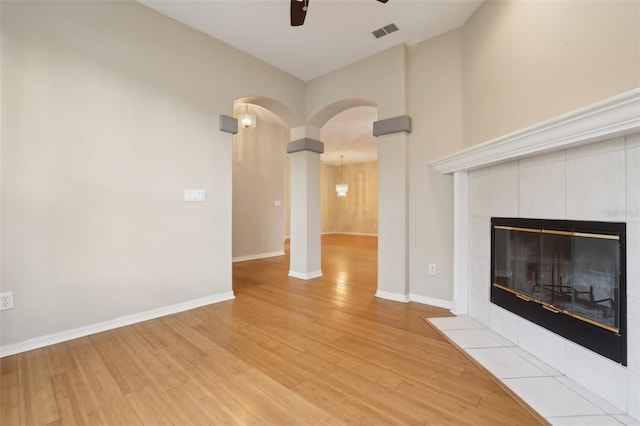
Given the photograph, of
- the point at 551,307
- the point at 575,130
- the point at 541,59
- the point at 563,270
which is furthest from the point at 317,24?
the point at 551,307

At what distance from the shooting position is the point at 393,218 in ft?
10.3

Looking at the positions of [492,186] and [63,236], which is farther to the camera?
[492,186]

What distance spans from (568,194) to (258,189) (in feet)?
16.8

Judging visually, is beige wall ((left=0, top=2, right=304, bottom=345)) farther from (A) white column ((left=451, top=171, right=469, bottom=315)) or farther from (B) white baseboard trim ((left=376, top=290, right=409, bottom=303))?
(A) white column ((left=451, top=171, right=469, bottom=315))

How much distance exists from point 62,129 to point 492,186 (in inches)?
138

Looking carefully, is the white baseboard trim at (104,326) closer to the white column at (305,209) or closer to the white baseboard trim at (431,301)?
the white column at (305,209)

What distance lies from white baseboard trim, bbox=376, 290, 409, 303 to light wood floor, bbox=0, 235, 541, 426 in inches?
14.1

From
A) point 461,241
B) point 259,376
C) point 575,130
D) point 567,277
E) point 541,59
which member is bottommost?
point 259,376

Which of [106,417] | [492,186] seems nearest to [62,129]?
[106,417]

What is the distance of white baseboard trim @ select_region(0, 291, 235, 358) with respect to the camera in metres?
1.92

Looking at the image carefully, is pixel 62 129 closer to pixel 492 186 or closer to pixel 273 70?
pixel 273 70

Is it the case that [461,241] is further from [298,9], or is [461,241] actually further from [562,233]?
[298,9]

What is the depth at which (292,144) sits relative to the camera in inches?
164

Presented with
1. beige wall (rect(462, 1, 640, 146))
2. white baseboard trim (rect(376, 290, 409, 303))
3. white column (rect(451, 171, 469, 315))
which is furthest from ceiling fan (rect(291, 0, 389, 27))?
white baseboard trim (rect(376, 290, 409, 303))
